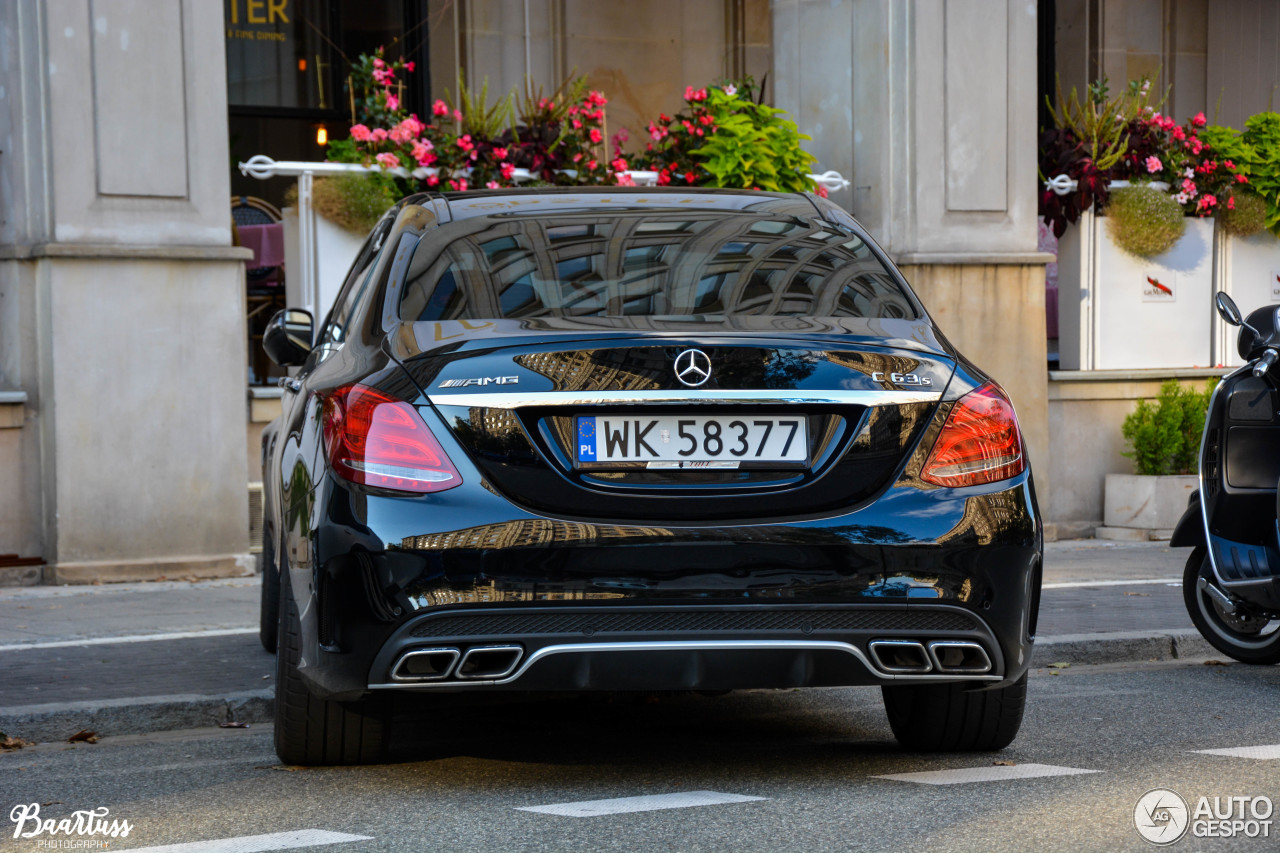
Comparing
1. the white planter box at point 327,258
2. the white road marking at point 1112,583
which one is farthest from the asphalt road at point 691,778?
the white planter box at point 327,258

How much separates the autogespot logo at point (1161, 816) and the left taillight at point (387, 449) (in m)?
1.84

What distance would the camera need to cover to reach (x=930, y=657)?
14.4 feet

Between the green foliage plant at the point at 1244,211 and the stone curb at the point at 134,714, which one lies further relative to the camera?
the green foliage plant at the point at 1244,211

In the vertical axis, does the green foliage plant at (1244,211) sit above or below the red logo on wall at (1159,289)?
above

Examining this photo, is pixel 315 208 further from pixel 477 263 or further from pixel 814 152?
pixel 477 263

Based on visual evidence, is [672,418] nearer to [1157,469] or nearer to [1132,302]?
[1157,469]

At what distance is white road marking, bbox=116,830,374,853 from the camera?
4.03 meters

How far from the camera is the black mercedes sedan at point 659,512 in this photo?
4211 millimetres

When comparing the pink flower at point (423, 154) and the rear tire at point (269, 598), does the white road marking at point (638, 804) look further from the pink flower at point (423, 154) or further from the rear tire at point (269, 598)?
the pink flower at point (423, 154)

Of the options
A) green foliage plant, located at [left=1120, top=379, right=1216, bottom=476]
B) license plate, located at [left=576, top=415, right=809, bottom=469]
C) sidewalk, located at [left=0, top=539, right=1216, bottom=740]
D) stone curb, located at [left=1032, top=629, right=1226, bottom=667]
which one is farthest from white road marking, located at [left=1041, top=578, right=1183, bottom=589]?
license plate, located at [left=576, top=415, right=809, bottom=469]

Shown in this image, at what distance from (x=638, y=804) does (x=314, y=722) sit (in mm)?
996

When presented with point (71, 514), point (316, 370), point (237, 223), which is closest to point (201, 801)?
point (316, 370)

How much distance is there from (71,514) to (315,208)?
2425mm

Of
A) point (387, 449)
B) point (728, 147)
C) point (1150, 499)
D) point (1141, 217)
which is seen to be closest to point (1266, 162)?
point (1141, 217)
